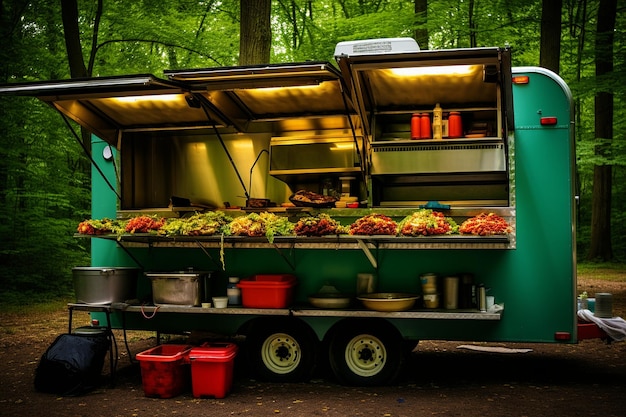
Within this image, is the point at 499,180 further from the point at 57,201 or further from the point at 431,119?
the point at 57,201

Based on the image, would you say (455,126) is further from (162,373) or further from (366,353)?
(162,373)

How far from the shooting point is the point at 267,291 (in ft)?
24.4

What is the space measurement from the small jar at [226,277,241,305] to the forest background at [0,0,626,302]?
8984mm

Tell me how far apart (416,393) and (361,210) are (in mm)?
2058

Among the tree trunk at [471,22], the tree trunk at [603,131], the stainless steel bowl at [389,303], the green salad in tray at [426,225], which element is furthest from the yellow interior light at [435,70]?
the tree trunk at [471,22]

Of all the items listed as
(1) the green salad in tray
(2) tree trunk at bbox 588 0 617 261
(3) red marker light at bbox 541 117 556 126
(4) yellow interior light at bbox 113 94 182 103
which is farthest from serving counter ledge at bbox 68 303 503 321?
(2) tree trunk at bbox 588 0 617 261

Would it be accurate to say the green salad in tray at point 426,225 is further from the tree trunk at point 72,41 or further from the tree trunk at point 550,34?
the tree trunk at point 72,41

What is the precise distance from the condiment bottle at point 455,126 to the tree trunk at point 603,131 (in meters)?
8.24

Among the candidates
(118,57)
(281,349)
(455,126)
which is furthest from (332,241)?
Result: (118,57)

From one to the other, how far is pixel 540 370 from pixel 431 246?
2.31 metres

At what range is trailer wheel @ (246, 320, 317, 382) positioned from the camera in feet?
24.6

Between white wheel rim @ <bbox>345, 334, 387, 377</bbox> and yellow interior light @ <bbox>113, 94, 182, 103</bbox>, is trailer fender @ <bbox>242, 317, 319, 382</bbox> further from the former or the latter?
yellow interior light @ <bbox>113, 94, 182, 103</bbox>

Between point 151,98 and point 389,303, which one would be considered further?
point 151,98

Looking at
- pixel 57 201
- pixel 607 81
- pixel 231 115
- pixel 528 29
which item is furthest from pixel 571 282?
pixel 57 201
